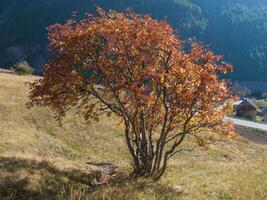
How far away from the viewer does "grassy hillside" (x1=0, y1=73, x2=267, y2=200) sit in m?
16.2

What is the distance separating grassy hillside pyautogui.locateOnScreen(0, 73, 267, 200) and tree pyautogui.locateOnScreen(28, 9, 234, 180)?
2532 mm

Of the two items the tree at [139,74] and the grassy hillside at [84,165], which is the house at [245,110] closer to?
the grassy hillside at [84,165]

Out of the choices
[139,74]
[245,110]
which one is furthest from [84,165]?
[245,110]

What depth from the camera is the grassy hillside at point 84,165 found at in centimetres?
1620

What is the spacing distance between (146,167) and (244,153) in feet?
99.0

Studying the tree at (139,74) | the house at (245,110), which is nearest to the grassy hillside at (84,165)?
the tree at (139,74)

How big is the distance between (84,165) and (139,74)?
234 inches

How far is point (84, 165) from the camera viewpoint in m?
23.3

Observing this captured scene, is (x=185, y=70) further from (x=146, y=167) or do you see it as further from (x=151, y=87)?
(x=146, y=167)

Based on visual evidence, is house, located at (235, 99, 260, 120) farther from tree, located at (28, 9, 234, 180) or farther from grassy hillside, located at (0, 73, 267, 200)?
tree, located at (28, 9, 234, 180)

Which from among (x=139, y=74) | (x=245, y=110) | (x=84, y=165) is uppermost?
(x=139, y=74)

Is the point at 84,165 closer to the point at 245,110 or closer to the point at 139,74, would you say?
the point at 139,74

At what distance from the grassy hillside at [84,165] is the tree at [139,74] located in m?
2.53

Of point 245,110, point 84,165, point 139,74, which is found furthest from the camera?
point 245,110
